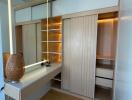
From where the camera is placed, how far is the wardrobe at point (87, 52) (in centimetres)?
220

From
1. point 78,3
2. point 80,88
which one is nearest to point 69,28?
point 78,3

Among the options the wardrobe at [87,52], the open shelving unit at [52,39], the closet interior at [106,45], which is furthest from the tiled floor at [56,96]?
the open shelving unit at [52,39]

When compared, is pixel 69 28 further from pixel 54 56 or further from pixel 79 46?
pixel 54 56

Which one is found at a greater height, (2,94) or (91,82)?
(2,94)

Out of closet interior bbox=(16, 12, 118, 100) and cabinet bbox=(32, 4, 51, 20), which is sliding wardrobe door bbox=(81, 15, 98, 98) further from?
cabinet bbox=(32, 4, 51, 20)

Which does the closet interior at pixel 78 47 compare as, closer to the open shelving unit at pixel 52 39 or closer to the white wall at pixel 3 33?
the open shelving unit at pixel 52 39

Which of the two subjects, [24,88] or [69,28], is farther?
[69,28]

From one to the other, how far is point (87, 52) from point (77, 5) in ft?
4.31

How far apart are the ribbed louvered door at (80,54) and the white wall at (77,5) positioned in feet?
1.58

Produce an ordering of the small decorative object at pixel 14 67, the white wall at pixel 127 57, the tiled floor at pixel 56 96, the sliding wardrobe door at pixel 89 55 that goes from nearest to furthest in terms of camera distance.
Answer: the white wall at pixel 127 57, the small decorative object at pixel 14 67, the sliding wardrobe door at pixel 89 55, the tiled floor at pixel 56 96

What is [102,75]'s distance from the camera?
2232 mm

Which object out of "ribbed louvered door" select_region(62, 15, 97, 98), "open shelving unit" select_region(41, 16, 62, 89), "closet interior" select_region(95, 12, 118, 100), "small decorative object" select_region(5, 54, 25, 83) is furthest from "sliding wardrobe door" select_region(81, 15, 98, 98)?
"small decorative object" select_region(5, 54, 25, 83)

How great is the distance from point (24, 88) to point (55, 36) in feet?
6.03

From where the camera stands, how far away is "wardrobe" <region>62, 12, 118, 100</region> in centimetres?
220
